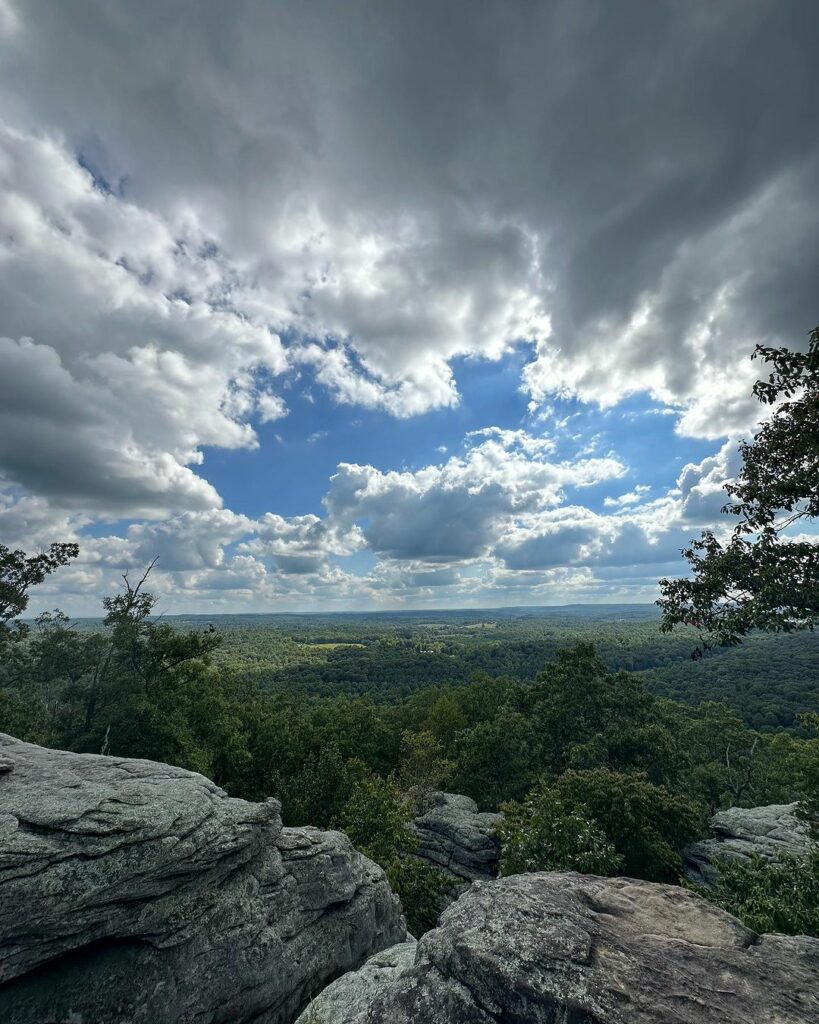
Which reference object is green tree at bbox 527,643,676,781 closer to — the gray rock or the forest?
the forest

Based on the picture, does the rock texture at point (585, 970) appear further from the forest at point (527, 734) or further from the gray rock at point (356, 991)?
the forest at point (527, 734)

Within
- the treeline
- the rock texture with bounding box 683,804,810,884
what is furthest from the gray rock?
the treeline

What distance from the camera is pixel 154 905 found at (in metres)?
11.8

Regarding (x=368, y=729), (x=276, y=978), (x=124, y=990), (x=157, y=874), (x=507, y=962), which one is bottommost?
(x=368, y=729)

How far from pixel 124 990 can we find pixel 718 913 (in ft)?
45.7

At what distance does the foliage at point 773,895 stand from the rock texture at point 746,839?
203 inches

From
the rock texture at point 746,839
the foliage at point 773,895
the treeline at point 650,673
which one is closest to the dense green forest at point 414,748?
the rock texture at point 746,839

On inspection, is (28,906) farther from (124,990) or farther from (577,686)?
(577,686)

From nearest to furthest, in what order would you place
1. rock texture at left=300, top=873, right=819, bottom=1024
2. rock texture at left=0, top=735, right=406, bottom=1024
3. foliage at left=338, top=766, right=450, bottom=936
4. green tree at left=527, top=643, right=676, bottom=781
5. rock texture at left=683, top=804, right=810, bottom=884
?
rock texture at left=300, top=873, right=819, bottom=1024 < rock texture at left=0, top=735, right=406, bottom=1024 < foliage at left=338, top=766, right=450, bottom=936 < rock texture at left=683, top=804, right=810, bottom=884 < green tree at left=527, top=643, right=676, bottom=781

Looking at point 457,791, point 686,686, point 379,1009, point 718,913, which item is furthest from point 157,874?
point 686,686

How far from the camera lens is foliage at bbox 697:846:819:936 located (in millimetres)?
12859

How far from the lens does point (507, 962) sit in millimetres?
7320

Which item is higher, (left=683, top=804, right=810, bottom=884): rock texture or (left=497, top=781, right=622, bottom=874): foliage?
(left=497, top=781, right=622, bottom=874): foliage

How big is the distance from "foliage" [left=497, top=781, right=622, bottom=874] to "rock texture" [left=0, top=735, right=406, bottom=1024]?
290 inches
